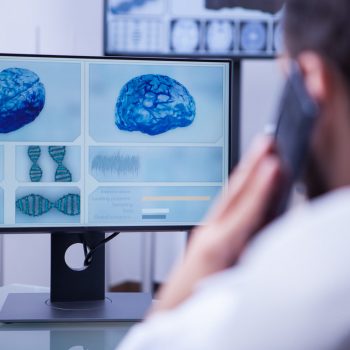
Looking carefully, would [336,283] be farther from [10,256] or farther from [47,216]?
[10,256]

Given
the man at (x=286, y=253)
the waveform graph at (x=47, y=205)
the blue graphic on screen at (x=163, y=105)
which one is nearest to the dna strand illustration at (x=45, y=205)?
the waveform graph at (x=47, y=205)

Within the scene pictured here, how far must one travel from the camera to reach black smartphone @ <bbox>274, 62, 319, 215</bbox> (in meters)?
0.47

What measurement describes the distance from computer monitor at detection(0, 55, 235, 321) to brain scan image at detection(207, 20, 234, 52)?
168 centimetres

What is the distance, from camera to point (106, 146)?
113cm

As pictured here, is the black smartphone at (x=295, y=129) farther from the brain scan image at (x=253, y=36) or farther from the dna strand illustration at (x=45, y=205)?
the brain scan image at (x=253, y=36)

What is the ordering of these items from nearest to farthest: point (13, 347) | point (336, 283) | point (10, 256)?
point (336, 283), point (13, 347), point (10, 256)

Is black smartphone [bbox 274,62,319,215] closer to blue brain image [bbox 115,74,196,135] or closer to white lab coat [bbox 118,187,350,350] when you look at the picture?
white lab coat [bbox 118,187,350,350]

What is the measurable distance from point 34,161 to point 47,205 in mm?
78

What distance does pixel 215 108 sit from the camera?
1169 millimetres

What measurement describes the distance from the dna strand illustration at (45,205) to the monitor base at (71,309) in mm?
169

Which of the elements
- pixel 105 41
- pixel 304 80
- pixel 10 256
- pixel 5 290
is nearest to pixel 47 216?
pixel 5 290

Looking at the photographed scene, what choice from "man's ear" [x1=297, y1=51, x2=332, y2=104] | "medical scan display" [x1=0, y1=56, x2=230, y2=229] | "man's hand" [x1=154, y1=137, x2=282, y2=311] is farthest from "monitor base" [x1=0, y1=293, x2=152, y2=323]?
"man's ear" [x1=297, y1=51, x2=332, y2=104]

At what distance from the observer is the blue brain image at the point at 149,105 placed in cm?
114

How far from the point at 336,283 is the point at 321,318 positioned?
23 millimetres
